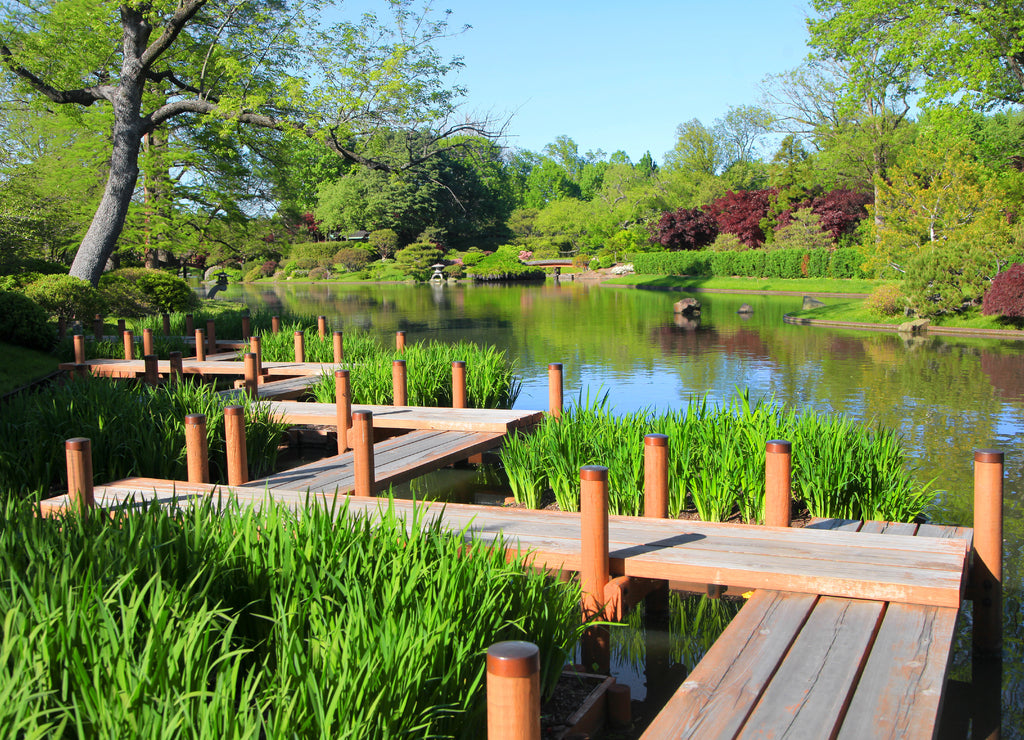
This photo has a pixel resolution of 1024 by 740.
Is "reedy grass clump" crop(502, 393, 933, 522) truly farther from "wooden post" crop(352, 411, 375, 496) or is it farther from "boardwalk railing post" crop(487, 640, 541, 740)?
"boardwalk railing post" crop(487, 640, 541, 740)

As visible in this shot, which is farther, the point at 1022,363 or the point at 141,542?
the point at 1022,363

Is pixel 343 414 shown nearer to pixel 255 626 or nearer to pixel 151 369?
pixel 151 369

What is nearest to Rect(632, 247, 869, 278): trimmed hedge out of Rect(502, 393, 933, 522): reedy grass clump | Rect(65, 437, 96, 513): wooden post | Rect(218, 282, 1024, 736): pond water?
Rect(218, 282, 1024, 736): pond water

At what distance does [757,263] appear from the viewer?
46.1 meters

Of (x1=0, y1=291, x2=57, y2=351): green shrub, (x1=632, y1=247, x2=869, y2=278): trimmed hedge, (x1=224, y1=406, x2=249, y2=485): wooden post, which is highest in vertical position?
(x1=632, y1=247, x2=869, y2=278): trimmed hedge

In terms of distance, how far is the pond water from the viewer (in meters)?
8.89

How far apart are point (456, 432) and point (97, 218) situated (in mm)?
14773

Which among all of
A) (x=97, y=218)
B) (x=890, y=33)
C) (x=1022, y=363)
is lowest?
(x=1022, y=363)

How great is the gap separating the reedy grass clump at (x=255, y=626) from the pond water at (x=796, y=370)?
2.94m

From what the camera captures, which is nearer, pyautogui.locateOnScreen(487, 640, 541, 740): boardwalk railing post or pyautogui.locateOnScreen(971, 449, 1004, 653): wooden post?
pyautogui.locateOnScreen(487, 640, 541, 740): boardwalk railing post

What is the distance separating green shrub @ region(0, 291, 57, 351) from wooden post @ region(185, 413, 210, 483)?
33.9 feet

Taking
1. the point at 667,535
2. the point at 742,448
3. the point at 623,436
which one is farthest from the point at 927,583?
the point at 623,436

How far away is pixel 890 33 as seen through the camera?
29.0 m

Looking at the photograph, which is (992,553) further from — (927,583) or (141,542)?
(141,542)
